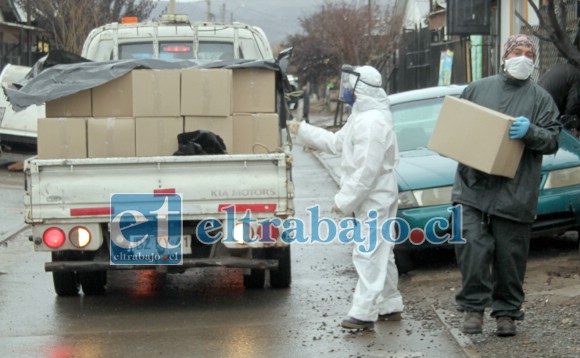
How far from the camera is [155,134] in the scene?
8430 millimetres

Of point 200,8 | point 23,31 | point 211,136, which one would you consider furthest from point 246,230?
point 200,8

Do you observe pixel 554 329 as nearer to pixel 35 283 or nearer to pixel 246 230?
pixel 246 230

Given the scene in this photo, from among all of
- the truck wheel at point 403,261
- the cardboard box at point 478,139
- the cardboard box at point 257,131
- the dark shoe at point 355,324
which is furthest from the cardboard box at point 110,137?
the cardboard box at point 478,139

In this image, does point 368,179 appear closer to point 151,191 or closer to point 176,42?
point 151,191

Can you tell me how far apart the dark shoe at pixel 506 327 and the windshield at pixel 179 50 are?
5600mm

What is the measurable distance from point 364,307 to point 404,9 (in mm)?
40523

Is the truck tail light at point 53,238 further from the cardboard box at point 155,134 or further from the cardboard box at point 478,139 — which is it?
the cardboard box at point 478,139

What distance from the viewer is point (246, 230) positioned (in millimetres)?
7867

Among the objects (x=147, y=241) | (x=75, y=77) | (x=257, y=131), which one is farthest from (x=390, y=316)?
(x=75, y=77)

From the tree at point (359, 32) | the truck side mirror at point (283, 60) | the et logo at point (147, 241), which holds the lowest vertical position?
the et logo at point (147, 241)

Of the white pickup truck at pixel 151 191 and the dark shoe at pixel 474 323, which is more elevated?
the white pickup truck at pixel 151 191

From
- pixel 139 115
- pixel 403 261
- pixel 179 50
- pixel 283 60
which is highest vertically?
pixel 179 50

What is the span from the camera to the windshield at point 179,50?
1146cm

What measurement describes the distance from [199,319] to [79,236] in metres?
1.14
